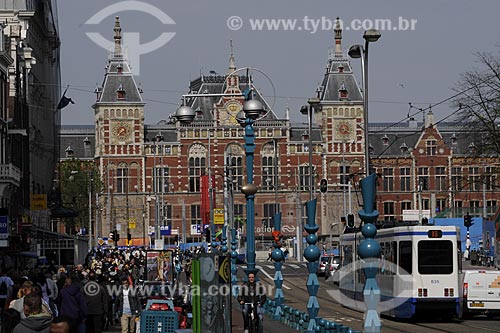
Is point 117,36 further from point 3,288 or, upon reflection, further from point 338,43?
point 3,288

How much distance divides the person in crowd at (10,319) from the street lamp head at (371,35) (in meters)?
17.2

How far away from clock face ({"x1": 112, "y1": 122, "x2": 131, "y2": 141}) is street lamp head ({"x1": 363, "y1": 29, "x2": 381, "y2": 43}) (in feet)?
345

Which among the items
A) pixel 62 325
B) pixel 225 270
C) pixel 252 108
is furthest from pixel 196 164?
pixel 62 325

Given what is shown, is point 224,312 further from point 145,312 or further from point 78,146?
point 78,146

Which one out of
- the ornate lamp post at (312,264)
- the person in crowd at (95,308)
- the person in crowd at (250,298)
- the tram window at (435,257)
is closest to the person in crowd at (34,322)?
the person in crowd at (95,308)

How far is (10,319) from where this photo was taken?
18.0m

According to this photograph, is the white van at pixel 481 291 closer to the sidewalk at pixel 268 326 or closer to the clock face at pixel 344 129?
the sidewalk at pixel 268 326

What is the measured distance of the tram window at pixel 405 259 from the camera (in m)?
34.5

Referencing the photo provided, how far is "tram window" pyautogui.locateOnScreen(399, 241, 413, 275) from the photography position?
1358 inches

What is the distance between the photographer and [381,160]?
470 ft

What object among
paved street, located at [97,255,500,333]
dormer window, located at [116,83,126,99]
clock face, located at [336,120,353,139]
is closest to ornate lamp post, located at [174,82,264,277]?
paved street, located at [97,255,500,333]

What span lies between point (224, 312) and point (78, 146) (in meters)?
131

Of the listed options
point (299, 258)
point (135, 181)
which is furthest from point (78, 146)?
point (299, 258)

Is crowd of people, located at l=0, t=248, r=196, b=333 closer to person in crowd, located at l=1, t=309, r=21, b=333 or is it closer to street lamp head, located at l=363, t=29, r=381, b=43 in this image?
person in crowd, located at l=1, t=309, r=21, b=333
